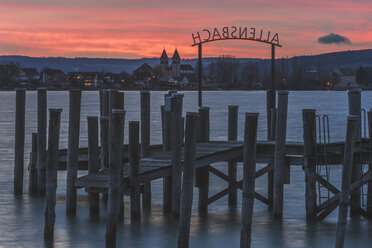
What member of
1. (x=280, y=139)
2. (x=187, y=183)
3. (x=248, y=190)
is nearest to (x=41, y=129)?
(x=280, y=139)

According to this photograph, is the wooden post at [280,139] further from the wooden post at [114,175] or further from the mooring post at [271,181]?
the wooden post at [114,175]

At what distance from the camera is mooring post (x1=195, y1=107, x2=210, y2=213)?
16469mm

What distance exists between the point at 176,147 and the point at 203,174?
2411mm

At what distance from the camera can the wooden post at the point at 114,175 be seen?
480 inches

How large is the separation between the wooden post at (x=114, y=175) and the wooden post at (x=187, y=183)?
3.71 ft

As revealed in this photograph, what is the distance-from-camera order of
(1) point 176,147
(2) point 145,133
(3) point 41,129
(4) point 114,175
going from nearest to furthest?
(4) point 114,175 → (1) point 176,147 → (2) point 145,133 → (3) point 41,129

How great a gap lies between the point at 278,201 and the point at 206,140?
2.49 metres

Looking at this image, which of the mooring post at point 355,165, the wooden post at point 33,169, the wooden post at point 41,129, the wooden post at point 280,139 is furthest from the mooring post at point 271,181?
the wooden post at point 33,169

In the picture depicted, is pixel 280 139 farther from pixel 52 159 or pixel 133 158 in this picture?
pixel 52 159

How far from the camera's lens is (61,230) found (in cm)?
1483

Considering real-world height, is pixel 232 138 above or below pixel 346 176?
above

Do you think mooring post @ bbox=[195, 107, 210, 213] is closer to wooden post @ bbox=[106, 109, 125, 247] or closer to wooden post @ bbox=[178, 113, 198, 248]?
wooden post @ bbox=[106, 109, 125, 247]

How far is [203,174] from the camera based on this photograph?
1648cm

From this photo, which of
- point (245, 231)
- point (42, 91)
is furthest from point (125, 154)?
point (245, 231)
